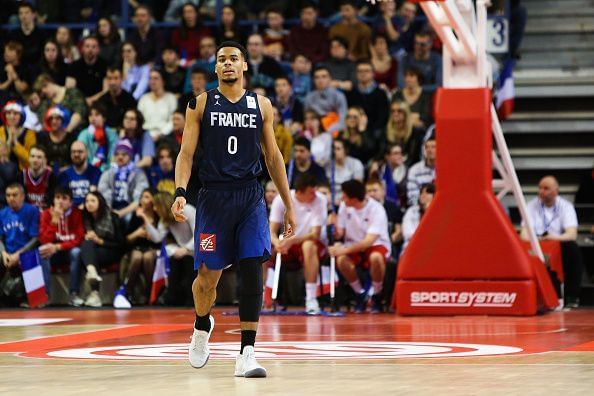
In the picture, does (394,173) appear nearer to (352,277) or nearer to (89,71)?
(352,277)

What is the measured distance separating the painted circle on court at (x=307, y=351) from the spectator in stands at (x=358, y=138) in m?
6.53

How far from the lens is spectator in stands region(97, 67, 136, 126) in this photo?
57.9ft

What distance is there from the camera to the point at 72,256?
15750 mm

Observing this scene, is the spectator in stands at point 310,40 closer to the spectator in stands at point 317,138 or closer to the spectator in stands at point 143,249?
the spectator in stands at point 317,138

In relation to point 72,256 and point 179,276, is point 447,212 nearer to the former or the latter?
point 179,276

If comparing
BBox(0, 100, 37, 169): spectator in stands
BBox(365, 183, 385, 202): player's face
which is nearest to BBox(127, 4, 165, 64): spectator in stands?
BBox(0, 100, 37, 169): spectator in stands

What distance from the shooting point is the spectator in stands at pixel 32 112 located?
1767 centimetres

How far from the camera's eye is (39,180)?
1642 cm

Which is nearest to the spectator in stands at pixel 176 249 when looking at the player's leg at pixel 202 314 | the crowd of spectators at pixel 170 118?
the crowd of spectators at pixel 170 118

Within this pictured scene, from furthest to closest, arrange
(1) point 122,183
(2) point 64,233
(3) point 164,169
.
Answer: (1) point 122,183, (3) point 164,169, (2) point 64,233

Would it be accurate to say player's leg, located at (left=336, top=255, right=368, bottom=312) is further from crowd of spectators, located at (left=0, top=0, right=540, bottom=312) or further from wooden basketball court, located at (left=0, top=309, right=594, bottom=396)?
wooden basketball court, located at (left=0, top=309, right=594, bottom=396)

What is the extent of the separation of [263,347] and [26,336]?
8.01 feet

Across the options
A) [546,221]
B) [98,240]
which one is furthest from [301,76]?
[546,221]

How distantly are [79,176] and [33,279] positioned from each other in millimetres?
1555
